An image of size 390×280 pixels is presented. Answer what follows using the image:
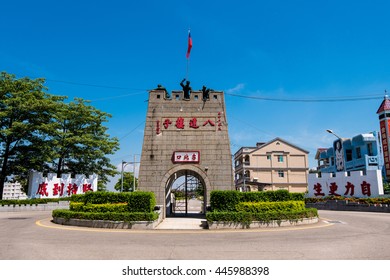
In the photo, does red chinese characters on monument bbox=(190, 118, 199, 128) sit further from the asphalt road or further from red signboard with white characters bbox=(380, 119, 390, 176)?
red signboard with white characters bbox=(380, 119, 390, 176)

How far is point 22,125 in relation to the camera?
26.4 meters

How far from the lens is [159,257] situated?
7.41m

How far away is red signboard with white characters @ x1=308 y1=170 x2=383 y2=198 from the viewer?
2527 cm

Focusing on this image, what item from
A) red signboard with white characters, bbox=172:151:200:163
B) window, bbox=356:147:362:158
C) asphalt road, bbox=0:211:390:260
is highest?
window, bbox=356:147:362:158

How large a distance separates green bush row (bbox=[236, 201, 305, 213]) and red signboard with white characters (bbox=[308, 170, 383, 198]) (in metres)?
15.1

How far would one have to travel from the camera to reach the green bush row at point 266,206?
1407 cm

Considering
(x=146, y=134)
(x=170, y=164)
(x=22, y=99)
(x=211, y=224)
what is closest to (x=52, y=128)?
(x=22, y=99)

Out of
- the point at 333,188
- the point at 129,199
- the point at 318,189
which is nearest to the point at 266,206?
the point at 129,199

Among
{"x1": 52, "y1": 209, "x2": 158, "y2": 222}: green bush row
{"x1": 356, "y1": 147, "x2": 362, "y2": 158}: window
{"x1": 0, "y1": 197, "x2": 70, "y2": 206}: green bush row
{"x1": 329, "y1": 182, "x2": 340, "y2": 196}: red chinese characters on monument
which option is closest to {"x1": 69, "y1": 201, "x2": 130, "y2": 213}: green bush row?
{"x1": 52, "y1": 209, "x2": 158, "y2": 222}: green bush row

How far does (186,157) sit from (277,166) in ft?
116

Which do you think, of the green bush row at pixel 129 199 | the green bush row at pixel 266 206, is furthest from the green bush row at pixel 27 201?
the green bush row at pixel 266 206

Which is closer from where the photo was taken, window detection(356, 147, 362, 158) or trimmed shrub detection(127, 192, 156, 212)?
trimmed shrub detection(127, 192, 156, 212)

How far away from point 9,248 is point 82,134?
25.4 meters

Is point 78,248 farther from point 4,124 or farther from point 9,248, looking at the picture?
point 4,124
